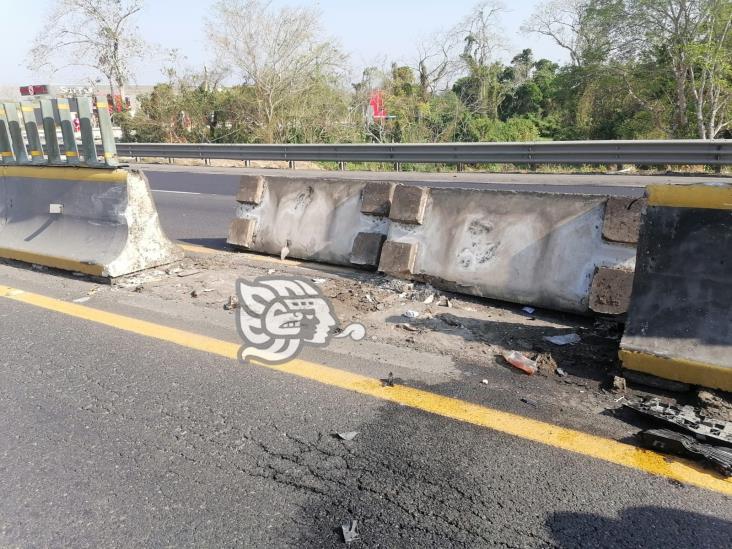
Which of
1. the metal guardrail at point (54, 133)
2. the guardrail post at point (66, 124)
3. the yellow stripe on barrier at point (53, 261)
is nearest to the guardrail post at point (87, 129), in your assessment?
the metal guardrail at point (54, 133)

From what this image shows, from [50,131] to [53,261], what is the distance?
1.38 metres

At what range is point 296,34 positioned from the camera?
23797mm

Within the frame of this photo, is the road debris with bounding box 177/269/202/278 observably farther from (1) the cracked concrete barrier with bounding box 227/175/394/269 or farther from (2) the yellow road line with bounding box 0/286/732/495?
(2) the yellow road line with bounding box 0/286/732/495

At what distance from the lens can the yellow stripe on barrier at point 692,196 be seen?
306 cm

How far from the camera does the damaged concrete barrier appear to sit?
2.99 meters

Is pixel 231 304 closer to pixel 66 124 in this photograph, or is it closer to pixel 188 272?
pixel 188 272

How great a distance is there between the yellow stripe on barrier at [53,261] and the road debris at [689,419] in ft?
15.5

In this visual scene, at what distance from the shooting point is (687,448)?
248cm

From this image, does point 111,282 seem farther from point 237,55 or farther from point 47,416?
point 237,55

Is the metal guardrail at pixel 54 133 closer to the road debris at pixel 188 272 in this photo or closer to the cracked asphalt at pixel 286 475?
the road debris at pixel 188 272

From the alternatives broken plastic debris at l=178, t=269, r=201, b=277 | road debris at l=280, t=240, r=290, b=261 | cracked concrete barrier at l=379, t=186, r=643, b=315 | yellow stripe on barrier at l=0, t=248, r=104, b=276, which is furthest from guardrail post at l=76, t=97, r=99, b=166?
cracked concrete barrier at l=379, t=186, r=643, b=315

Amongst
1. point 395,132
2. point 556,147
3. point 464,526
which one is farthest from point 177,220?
point 395,132

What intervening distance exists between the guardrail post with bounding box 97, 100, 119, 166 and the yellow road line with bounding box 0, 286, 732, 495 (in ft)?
6.73

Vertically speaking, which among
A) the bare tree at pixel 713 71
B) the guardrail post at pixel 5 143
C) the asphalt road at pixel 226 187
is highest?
the bare tree at pixel 713 71
